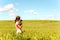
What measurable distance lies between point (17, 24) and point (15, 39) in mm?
3604

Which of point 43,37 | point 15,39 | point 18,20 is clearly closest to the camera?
point 15,39

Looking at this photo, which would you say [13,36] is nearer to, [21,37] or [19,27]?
[21,37]

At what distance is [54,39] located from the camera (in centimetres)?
618

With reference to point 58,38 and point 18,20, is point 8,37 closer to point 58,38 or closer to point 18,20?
point 58,38

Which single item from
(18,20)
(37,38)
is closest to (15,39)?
(37,38)

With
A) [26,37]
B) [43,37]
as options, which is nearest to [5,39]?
[26,37]

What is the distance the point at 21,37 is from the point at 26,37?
139 mm

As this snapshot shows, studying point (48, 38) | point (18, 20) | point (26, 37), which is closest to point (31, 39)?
point (26, 37)

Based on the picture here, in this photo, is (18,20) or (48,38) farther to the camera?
(18,20)

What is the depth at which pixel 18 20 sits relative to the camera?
9.48m

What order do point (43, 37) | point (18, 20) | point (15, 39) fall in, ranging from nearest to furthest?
point (15, 39) → point (43, 37) → point (18, 20)

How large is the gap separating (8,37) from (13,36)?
25cm

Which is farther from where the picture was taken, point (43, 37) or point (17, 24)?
point (17, 24)

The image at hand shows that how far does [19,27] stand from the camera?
9.55 meters
